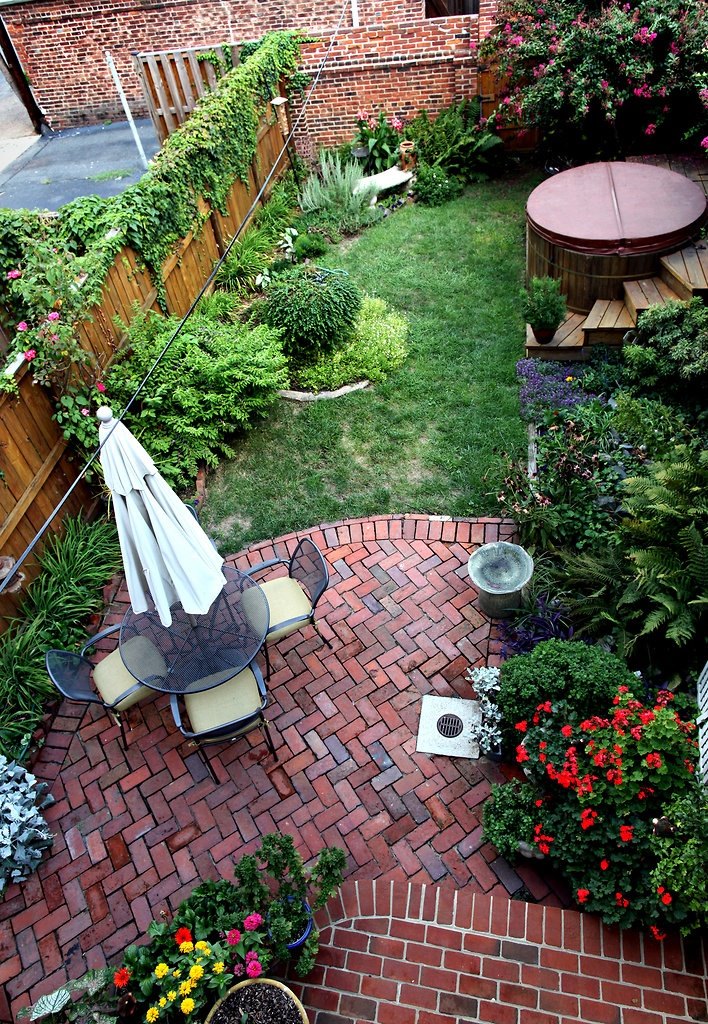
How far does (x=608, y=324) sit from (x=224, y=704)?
5.04m

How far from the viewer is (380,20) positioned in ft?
36.7

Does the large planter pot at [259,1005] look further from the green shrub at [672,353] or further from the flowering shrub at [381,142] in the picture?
the flowering shrub at [381,142]

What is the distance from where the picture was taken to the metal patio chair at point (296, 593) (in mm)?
4828

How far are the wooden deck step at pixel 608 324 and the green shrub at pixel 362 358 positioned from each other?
1893mm

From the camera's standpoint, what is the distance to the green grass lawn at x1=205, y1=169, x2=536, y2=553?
6.18 metres

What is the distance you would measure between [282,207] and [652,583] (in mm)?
8155

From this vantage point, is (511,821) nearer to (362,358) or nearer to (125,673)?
(125,673)

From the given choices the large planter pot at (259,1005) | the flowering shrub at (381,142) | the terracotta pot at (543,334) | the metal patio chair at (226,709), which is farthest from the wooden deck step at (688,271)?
the large planter pot at (259,1005)

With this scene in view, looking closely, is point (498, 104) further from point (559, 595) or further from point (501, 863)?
point (501, 863)

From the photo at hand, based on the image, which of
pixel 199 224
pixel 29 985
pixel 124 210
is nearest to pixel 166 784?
pixel 29 985

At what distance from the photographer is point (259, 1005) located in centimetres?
335

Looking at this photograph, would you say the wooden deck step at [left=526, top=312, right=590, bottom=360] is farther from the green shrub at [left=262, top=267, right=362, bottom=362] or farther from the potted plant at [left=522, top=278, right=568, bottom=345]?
the green shrub at [left=262, top=267, right=362, bottom=362]

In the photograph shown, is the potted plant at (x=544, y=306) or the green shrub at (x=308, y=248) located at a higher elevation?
the potted plant at (x=544, y=306)

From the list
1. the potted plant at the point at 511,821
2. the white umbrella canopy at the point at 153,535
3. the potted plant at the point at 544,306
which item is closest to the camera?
the white umbrella canopy at the point at 153,535
